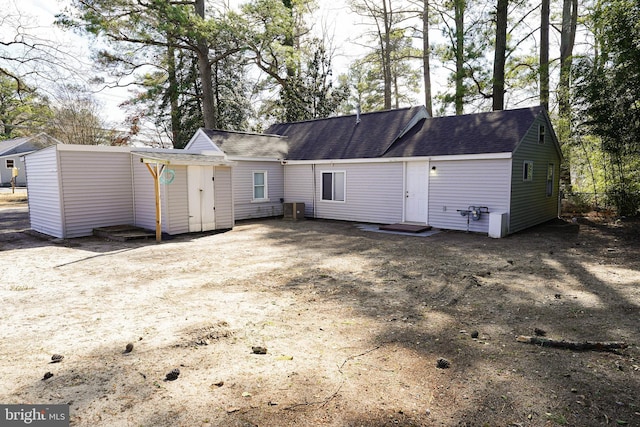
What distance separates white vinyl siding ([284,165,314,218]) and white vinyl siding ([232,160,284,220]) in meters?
0.30

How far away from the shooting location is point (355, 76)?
32.0 metres

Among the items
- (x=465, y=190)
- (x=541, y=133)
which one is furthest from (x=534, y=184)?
(x=465, y=190)

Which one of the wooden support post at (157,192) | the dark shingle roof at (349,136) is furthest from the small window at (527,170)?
the wooden support post at (157,192)

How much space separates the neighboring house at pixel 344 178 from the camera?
1085 centimetres

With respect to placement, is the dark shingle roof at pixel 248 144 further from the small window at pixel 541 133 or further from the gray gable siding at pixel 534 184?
the small window at pixel 541 133

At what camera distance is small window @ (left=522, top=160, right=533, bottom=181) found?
Result: 1192 centimetres

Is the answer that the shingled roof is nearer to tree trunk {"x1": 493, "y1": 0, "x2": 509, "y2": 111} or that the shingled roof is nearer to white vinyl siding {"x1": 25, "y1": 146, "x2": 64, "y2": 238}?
tree trunk {"x1": 493, "y1": 0, "x2": 509, "y2": 111}

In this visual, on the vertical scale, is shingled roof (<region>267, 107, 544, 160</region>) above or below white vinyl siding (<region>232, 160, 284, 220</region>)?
above

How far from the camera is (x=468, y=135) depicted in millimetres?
12422

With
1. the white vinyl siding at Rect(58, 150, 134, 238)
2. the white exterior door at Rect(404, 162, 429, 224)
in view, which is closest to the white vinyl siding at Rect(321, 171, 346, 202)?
the white exterior door at Rect(404, 162, 429, 224)

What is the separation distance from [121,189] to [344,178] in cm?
761

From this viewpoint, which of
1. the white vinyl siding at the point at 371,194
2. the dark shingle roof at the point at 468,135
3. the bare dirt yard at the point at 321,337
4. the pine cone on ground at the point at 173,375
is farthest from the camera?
the white vinyl siding at the point at 371,194

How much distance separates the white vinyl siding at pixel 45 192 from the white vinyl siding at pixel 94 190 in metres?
0.24

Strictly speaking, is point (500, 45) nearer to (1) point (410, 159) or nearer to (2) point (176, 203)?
(1) point (410, 159)
